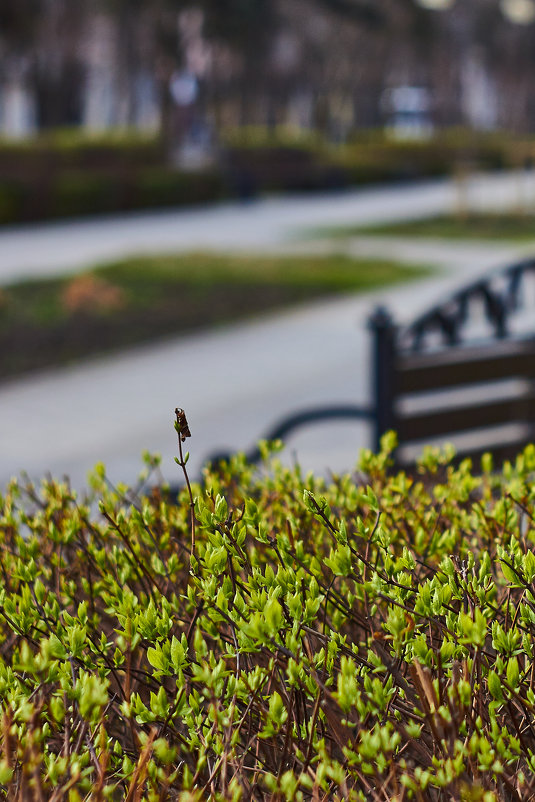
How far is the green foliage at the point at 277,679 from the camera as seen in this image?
1.70 meters

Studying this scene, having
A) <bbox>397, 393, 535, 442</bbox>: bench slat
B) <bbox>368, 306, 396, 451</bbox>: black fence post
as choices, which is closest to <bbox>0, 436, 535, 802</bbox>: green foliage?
<bbox>368, 306, 396, 451</bbox>: black fence post

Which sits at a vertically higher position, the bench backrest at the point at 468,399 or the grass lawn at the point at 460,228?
the grass lawn at the point at 460,228

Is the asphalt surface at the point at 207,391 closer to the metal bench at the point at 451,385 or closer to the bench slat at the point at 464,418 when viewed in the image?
the metal bench at the point at 451,385

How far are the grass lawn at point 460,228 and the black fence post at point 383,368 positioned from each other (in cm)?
1715

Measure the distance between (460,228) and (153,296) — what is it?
10326mm

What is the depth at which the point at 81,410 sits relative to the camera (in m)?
9.10

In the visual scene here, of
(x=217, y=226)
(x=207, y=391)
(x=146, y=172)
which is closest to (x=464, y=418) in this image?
(x=207, y=391)

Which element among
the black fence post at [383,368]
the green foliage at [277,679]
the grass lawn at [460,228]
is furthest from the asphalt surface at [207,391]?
the grass lawn at [460,228]

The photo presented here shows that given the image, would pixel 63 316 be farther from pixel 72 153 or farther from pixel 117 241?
pixel 72 153

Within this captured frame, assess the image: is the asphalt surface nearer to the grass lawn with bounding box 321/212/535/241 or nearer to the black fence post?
the black fence post

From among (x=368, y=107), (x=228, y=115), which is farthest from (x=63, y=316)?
(x=368, y=107)

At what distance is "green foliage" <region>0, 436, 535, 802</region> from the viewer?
67.0 inches

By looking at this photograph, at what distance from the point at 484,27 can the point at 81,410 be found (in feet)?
200

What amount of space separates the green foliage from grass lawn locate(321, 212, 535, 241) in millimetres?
19575
